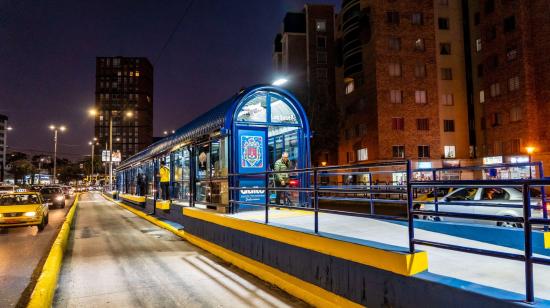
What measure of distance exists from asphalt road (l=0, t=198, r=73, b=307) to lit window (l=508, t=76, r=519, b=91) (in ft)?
125

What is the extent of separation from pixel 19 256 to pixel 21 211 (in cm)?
589

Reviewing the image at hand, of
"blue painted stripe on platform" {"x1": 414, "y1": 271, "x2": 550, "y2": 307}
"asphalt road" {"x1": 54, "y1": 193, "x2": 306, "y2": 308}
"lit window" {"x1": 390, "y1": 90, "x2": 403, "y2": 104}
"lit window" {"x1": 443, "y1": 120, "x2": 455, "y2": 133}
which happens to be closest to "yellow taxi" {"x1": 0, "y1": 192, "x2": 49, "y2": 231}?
"asphalt road" {"x1": 54, "y1": 193, "x2": 306, "y2": 308}

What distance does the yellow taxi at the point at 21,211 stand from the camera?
14.9 metres

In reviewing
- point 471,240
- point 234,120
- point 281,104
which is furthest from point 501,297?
point 281,104

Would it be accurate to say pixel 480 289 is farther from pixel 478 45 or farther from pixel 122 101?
pixel 122 101

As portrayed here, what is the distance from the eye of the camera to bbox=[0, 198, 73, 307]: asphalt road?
22.8ft

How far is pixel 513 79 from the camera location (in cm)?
3744

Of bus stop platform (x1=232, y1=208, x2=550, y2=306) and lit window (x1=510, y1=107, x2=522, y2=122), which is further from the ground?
lit window (x1=510, y1=107, x2=522, y2=122)

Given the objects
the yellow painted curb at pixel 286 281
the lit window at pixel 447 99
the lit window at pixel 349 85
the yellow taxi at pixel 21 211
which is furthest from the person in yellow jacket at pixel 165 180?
the lit window at pixel 447 99

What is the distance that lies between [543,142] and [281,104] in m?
32.7

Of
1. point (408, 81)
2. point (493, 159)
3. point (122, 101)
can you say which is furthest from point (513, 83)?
point (122, 101)

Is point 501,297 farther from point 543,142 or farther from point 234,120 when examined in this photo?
point 543,142

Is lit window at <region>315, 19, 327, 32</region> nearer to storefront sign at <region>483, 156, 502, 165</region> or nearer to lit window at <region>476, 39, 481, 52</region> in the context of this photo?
lit window at <region>476, 39, 481, 52</region>

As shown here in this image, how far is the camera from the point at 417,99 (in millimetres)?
42156
